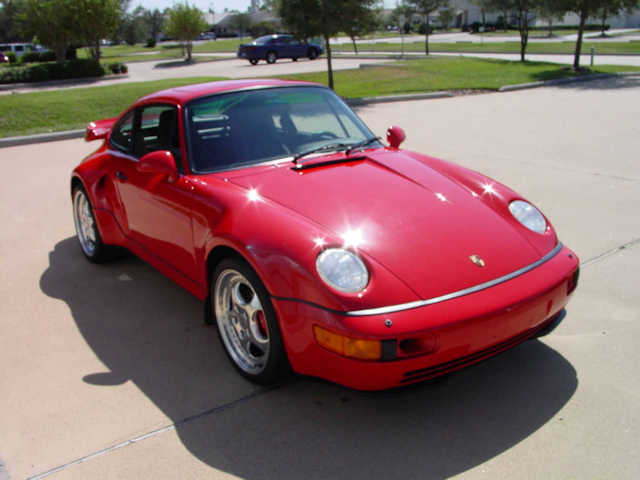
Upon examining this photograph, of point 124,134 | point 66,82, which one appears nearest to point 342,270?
point 124,134

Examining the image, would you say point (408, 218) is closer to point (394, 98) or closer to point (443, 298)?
point (443, 298)

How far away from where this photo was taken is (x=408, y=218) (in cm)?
304

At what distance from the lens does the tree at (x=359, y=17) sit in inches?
615

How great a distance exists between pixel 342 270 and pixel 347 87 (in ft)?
53.9

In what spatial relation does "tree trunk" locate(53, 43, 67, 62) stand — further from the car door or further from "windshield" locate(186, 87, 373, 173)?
"windshield" locate(186, 87, 373, 173)

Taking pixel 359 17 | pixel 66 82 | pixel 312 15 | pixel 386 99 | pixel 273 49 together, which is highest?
pixel 312 15

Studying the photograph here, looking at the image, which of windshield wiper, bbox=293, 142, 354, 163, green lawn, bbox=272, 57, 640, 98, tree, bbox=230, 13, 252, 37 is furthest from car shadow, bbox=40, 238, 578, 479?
tree, bbox=230, 13, 252, 37

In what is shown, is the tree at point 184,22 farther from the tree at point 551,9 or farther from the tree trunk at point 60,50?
the tree at point 551,9

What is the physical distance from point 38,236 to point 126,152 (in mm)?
2166

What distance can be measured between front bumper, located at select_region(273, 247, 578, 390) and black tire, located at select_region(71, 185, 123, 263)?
2.79 meters

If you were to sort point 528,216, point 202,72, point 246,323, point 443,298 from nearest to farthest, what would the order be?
1. point 443,298
2. point 246,323
3. point 528,216
4. point 202,72

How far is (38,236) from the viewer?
604cm

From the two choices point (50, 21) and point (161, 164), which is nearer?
point (161, 164)

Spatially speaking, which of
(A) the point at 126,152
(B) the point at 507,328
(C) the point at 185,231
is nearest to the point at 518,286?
(B) the point at 507,328
